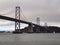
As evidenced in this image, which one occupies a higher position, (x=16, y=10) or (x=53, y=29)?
(x=16, y=10)

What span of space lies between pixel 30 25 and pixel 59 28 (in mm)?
15421

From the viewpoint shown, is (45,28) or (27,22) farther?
(45,28)

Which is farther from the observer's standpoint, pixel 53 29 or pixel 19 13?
pixel 53 29

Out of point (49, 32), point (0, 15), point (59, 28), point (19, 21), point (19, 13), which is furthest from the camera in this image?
point (49, 32)

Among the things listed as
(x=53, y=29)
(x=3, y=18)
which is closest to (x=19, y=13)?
(x=53, y=29)

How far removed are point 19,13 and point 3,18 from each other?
21.1 meters

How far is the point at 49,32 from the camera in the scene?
Result: 87.0 meters

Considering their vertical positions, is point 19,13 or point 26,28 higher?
point 19,13

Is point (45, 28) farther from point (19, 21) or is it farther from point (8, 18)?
point (8, 18)

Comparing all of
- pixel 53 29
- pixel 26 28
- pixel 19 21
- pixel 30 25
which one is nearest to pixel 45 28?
pixel 53 29

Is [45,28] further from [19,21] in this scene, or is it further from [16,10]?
[19,21]

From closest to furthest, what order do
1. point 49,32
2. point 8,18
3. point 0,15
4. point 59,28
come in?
point 0,15 < point 8,18 < point 59,28 < point 49,32

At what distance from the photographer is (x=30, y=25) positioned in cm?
6725

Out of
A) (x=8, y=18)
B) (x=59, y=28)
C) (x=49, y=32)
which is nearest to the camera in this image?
(x=8, y=18)
